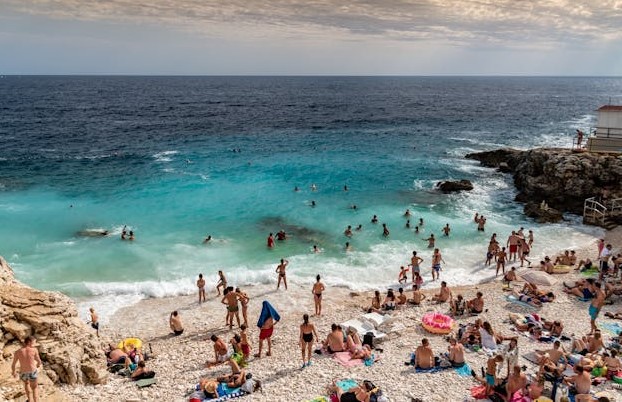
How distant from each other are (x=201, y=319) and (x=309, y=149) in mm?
37995

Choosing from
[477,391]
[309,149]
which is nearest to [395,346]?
[477,391]

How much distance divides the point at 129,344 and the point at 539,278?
1643 centimetres

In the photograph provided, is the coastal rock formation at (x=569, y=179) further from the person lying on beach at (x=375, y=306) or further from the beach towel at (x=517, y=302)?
the person lying on beach at (x=375, y=306)

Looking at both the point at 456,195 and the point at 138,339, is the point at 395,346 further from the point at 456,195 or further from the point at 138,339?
the point at 456,195

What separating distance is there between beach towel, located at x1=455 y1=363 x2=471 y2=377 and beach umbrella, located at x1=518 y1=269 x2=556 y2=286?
807cm

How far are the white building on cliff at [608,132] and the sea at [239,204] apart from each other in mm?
1526

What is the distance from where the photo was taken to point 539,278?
64.6 ft

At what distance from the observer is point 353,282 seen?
71.3 feet

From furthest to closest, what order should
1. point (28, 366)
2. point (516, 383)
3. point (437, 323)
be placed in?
point (437, 323)
point (516, 383)
point (28, 366)

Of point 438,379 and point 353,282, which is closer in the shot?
point 438,379

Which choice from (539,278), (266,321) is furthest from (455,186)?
(266,321)

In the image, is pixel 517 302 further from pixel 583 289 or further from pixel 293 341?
pixel 293 341

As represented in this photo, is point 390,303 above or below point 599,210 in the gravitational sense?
below

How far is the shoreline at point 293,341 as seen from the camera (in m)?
12.5
